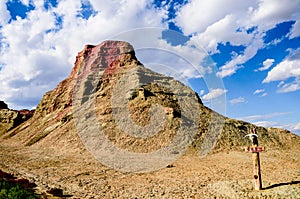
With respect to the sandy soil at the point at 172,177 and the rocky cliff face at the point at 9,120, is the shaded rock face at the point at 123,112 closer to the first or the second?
the rocky cliff face at the point at 9,120

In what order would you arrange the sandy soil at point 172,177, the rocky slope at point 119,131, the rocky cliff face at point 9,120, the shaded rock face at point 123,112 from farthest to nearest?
the rocky cliff face at point 9,120 → the shaded rock face at point 123,112 → the rocky slope at point 119,131 → the sandy soil at point 172,177

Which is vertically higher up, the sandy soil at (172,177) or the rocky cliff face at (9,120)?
the rocky cliff face at (9,120)

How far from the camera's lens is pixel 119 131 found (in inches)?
1801

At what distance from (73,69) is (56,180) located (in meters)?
70.7

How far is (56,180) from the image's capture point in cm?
2505

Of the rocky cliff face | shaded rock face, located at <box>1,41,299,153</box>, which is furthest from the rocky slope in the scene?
the rocky cliff face

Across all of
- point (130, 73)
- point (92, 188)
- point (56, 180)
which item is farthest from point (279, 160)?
point (130, 73)

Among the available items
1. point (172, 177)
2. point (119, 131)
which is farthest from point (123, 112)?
point (172, 177)

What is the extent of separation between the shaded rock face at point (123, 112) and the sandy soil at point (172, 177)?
7392 mm

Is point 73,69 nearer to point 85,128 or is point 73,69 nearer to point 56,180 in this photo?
point 85,128

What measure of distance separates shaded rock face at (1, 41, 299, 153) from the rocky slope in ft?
0.49

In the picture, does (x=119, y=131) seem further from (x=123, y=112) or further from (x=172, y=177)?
(x=172, y=177)

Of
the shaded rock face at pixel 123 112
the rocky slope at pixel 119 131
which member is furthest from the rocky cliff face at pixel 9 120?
the rocky slope at pixel 119 131

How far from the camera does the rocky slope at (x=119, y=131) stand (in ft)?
103
